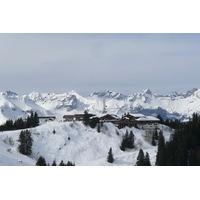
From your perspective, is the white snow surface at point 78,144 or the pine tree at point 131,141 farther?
the pine tree at point 131,141

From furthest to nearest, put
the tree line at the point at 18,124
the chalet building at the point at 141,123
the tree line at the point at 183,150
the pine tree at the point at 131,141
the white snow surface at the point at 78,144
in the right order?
1. the chalet building at the point at 141,123
2. the tree line at the point at 18,124
3. the pine tree at the point at 131,141
4. the white snow surface at the point at 78,144
5. the tree line at the point at 183,150

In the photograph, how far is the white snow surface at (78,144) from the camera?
5572 centimetres

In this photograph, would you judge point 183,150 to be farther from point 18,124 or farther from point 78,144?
point 18,124

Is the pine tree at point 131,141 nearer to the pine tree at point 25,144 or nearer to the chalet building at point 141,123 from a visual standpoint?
the chalet building at point 141,123

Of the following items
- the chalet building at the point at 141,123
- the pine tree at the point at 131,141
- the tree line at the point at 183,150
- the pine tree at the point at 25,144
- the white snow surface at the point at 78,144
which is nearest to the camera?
the tree line at the point at 183,150

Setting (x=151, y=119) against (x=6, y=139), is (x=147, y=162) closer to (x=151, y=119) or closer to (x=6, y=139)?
(x=6, y=139)

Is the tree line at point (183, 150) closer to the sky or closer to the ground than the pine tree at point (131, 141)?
closer to the sky

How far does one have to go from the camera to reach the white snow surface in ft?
183

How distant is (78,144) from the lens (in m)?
63.5

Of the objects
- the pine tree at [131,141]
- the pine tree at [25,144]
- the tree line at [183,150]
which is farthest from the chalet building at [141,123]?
the pine tree at [25,144]

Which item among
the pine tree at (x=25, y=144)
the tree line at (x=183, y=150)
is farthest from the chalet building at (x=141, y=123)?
the pine tree at (x=25, y=144)

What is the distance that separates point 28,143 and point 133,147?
23130 millimetres

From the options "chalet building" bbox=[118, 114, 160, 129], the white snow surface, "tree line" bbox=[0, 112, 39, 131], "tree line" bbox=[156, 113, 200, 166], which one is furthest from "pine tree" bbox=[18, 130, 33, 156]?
"chalet building" bbox=[118, 114, 160, 129]

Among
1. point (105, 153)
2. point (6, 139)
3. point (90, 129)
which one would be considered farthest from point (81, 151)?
point (6, 139)
